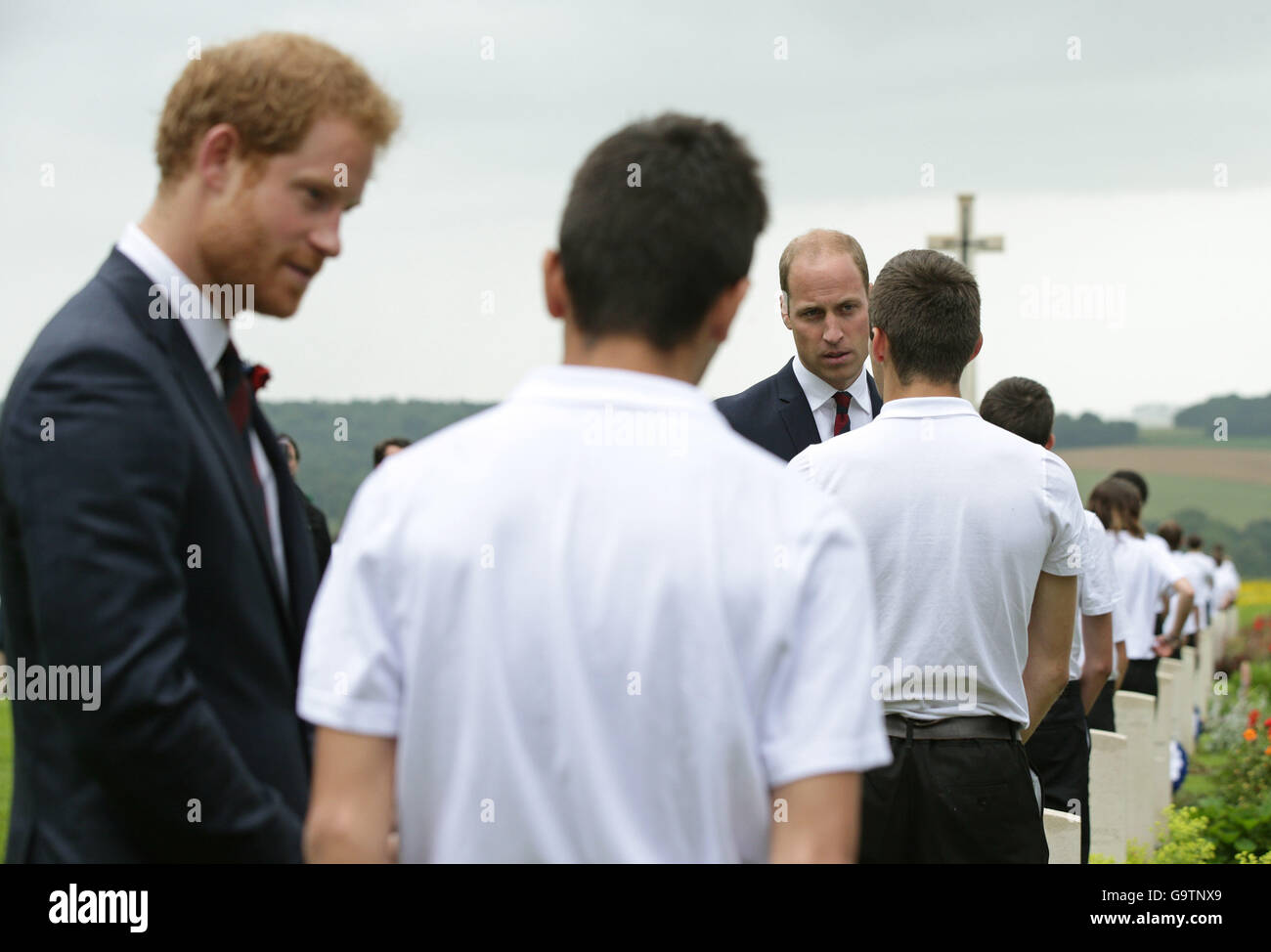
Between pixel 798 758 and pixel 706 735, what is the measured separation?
4.6 inches

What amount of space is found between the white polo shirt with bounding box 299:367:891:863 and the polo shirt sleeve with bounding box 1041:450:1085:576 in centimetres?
237

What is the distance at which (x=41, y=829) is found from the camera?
7.20 ft

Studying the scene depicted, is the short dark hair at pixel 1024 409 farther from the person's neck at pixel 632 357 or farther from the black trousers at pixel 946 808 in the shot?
the person's neck at pixel 632 357

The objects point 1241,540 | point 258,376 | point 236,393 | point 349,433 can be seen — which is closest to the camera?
point 236,393

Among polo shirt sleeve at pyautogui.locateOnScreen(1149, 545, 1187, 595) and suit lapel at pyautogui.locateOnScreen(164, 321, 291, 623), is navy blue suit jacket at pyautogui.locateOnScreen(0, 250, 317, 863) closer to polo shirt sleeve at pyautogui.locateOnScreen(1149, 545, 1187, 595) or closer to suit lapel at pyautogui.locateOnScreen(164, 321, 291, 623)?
suit lapel at pyautogui.locateOnScreen(164, 321, 291, 623)

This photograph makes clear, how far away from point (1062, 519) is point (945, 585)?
1.30 feet

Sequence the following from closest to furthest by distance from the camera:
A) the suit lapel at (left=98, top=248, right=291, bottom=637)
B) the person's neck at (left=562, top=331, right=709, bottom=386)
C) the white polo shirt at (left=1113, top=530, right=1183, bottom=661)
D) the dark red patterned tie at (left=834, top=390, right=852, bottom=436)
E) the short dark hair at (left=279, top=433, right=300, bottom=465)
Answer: the person's neck at (left=562, top=331, right=709, bottom=386) → the suit lapel at (left=98, top=248, right=291, bottom=637) → the dark red patterned tie at (left=834, top=390, right=852, bottom=436) → the short dark hair at (left=279, top=433, right=300, bottom=465) → the white polo shirt at (left=1113, top=530, right=1183, bottom=661)

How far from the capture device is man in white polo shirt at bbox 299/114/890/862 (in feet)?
5.68

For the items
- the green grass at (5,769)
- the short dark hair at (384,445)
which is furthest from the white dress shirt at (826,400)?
the green grass at (5,769)

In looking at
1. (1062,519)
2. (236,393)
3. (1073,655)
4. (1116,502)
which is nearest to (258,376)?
(236,393)

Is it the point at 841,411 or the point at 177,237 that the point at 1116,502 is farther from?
the point at 177,237

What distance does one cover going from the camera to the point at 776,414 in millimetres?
4906

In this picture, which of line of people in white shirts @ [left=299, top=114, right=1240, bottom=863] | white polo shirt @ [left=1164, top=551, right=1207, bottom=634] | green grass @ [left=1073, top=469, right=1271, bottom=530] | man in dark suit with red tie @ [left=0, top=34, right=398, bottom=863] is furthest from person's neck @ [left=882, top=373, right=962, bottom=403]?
green grass @ [left=1073, top=469, right=1271, bottom=530]
